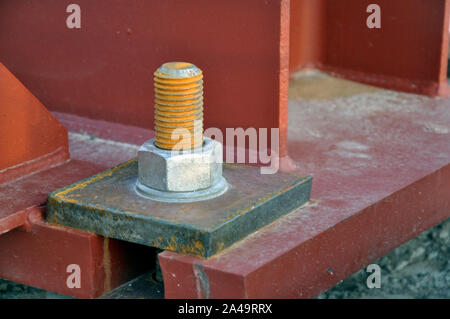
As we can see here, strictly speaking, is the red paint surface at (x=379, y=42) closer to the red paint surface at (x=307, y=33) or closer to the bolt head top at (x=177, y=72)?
the red paint surface at (x=307, y=33)

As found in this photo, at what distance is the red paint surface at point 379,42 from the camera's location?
3619 mm

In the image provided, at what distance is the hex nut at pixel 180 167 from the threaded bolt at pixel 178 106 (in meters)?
0.03

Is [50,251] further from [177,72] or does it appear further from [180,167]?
[177,72]

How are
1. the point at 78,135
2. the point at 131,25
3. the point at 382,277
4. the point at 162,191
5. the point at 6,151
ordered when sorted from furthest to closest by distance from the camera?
the point at 382,277 → the point at 78,135 → the point at 131,25 → the point at 6,151 → the point at 162,191

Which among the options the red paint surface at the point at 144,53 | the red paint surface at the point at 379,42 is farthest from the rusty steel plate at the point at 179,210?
the red paint surface at the point at 379,42

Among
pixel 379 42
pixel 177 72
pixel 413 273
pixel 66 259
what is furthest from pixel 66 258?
pixel 379 42

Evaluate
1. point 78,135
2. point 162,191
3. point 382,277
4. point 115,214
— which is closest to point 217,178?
point 162,191

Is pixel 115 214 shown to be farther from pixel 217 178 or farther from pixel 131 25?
pixel 131 25

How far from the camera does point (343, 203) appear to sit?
2.55 m

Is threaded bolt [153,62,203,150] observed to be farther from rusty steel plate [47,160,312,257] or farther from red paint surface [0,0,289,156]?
red paint surface [0,0,289,156]
